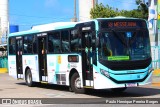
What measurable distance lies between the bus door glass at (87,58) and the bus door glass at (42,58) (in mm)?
4137

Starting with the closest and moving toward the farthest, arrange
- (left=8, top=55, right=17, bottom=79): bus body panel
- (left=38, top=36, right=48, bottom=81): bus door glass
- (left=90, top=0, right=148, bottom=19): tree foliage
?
(left=38, top=36, right=48, bottom=81): bus door glass → (left=8, top=55, right=17, bottom=79): bus body panel → (left=90, top=0, right=148, bottom=19): tree foliage

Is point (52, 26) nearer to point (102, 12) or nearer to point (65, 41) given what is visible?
point (65, 41)

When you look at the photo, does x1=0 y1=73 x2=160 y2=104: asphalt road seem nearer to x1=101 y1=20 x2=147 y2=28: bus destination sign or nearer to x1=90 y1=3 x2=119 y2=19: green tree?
x1=101 y1=20 x2=147 y2=28: bus destination sign

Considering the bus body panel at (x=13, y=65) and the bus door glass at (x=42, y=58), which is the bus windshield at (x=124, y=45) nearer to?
the bus door glass at (x=42, y=58)

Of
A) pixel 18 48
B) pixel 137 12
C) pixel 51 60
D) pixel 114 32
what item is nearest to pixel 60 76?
pixel 51 60

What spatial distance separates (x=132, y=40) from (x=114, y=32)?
2.75 feet

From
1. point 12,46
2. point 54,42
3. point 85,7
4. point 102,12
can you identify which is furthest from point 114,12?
point 54,42

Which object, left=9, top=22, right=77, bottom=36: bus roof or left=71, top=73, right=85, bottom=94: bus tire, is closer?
left=71, top=73, right=85, bottom=94: bus tire

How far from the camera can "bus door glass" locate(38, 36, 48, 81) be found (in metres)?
20.2

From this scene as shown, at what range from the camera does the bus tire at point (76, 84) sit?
672 inches

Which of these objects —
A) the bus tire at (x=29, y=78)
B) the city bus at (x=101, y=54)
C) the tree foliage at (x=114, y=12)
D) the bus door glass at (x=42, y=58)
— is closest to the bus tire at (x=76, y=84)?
the city bus at (x=101, y=54)

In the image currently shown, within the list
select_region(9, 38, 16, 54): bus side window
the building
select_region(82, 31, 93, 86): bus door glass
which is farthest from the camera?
the building

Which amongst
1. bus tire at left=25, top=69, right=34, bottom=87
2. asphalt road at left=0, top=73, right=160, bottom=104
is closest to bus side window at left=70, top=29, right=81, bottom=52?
asphalt road at left=0, top=73, right=160, bottom=104

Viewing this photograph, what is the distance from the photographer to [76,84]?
17.3m
